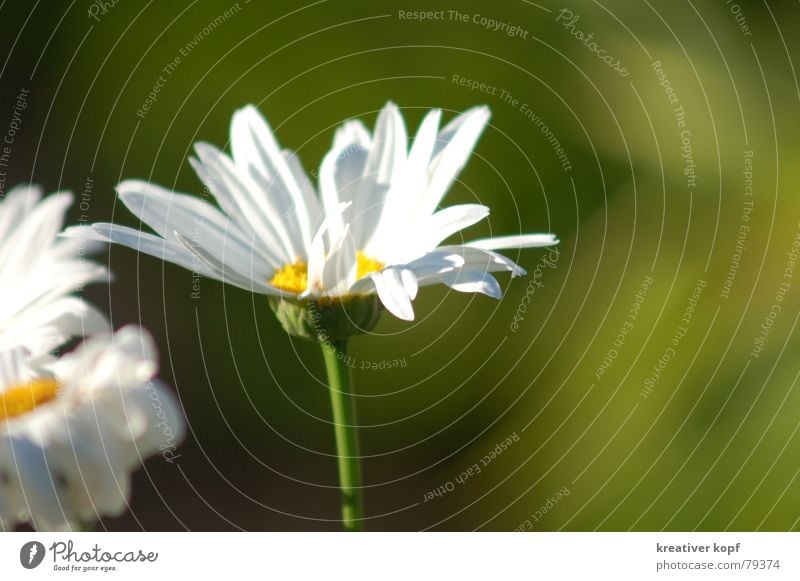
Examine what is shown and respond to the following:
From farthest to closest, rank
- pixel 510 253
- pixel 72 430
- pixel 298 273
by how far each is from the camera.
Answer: pixel 510 253, pixel 298 273, pixel 72 430

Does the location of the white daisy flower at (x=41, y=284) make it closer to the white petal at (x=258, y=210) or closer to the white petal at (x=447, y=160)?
the white petal at (x=258, y=210)

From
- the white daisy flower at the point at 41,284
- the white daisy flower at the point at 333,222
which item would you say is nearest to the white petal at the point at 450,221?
the white daisy flower at the point at 333,222

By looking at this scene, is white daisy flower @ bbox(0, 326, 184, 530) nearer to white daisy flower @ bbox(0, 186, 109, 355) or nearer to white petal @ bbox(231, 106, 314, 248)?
white daisy flower @ bbox(0, 186, 109, 355)

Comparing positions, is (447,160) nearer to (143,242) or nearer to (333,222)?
(333,222)

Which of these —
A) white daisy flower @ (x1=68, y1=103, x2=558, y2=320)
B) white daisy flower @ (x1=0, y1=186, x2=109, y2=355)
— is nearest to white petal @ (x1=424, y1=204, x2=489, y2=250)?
white daisy flower @ (x1=68, y1=103, x2=558, y2=320)

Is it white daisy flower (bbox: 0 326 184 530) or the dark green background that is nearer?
white daisy flower (bbox: 0 326 184 530)

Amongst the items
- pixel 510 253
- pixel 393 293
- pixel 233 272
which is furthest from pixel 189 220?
pixel 510 253

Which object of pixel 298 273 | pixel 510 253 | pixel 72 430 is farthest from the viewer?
pixel 510 253

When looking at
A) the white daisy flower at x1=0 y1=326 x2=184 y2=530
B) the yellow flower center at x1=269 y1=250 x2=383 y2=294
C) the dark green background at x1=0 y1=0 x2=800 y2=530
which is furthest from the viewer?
the dark green background at x1=0 y1=0 x2=800 y2=530
